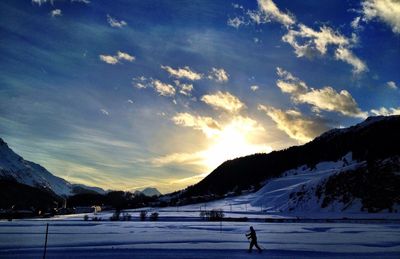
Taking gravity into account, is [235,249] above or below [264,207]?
below

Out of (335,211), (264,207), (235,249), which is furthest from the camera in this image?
(264,207)

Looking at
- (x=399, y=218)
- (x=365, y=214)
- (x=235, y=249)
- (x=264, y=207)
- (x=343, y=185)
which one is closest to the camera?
(x=235, y=249)

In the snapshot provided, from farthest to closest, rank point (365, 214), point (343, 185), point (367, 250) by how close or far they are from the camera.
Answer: point (343, 185) < point (365, 214) < point (367, 250)

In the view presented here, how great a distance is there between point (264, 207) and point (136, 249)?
12642cm

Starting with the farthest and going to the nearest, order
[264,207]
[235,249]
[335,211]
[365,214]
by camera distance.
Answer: [264,207]
[335,211]
[365,214]
[235,249]

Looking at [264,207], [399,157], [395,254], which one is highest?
[399,157]

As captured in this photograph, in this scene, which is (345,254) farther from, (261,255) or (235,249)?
(235,249)

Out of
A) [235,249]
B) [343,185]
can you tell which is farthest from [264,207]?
[235,249]

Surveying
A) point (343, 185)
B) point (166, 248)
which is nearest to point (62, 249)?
point (166, 248)

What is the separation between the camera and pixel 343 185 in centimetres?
12538

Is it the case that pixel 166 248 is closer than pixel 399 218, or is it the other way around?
pixel 166 248

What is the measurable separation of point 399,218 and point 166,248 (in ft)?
228

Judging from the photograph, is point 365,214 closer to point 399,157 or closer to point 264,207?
point 399,157

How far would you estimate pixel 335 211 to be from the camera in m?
111
